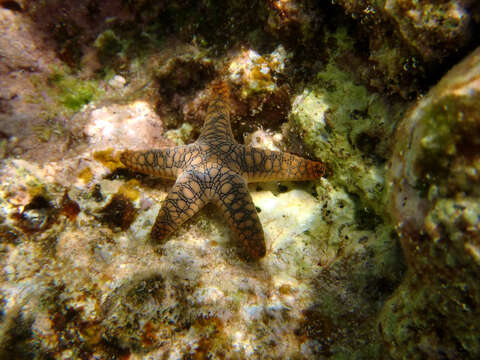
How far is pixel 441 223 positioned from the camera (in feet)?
5.49

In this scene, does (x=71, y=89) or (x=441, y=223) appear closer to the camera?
(x=441, y=223)

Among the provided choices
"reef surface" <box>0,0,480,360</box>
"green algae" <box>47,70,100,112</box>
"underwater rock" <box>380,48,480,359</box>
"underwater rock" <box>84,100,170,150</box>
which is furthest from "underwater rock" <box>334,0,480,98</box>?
"green algae" <box>47,70,100,112</box>

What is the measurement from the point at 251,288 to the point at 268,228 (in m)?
0.91

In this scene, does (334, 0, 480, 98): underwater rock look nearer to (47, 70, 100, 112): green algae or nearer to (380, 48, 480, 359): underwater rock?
(380, 48, 480, 359): underwater rock

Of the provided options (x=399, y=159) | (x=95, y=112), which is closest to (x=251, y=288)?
(x=399, y=159)

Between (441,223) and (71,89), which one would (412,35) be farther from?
(71,89)

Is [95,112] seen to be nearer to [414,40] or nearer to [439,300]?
[414,40]

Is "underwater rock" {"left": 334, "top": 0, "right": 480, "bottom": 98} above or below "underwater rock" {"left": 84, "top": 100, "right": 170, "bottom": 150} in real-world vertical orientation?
above

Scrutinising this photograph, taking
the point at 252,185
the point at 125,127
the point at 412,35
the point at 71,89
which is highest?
the point at 412,35

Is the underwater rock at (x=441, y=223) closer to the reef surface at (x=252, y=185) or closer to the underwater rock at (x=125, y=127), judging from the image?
the reef surface at (x=252, y=185)

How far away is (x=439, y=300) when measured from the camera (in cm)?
181

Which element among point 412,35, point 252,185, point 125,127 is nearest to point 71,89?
point 125,127

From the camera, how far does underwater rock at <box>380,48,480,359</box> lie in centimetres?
154

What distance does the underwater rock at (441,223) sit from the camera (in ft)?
5.06
